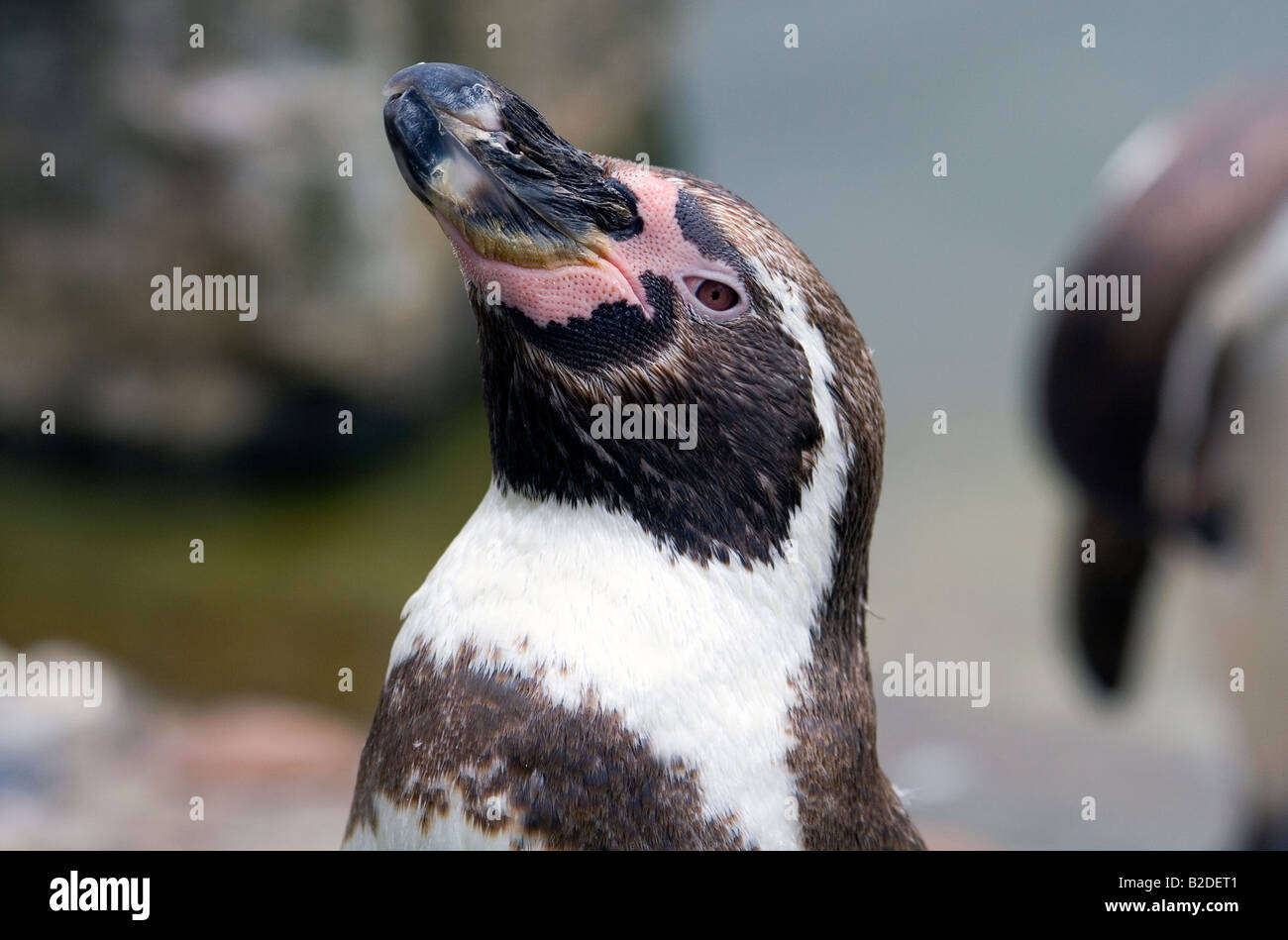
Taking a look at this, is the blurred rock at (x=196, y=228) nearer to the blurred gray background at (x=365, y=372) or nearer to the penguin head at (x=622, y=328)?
the blurred gray background at (x=365, y=372)

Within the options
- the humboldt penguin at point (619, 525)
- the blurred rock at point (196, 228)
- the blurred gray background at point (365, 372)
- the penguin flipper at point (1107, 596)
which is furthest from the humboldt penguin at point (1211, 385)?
the blurred rock at point (196, 228)

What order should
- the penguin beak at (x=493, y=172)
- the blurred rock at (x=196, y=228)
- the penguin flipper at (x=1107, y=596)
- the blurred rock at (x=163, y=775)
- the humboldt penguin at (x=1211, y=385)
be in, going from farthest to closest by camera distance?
the blurred rock at (x=196, y=228) < the blurred rock at (x=163, y=775) < the penguin flipper at (x=1107, y=596) < the humboldt penguin at (x=1211, y=385) < the penguin beak at (x=493, y=172)

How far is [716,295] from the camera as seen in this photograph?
1.00 m

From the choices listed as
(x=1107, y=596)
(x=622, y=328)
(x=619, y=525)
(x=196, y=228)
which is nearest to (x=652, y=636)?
(x=619, y=525)

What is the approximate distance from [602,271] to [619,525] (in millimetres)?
193

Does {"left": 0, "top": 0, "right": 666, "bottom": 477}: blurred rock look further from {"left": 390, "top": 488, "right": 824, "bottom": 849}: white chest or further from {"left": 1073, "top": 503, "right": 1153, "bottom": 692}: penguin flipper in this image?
{"left": 390, "top": 488, "right": 824, "bottom": 849}: white chest

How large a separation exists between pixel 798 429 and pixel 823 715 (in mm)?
233

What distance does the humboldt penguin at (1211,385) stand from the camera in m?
2.36

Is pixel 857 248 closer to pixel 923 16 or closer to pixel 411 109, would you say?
pixel 923 16

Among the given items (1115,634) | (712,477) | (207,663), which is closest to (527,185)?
(712,477)

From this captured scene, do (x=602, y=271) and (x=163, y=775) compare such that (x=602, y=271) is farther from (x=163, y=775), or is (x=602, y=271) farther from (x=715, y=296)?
(x=163, y=775)

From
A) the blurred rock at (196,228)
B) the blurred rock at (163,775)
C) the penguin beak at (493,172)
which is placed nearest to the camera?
the penguin beak at (493,172)

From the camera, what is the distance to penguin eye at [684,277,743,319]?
39.2 inches

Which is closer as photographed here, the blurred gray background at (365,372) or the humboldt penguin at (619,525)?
the humboldt penguin at (619,525)
